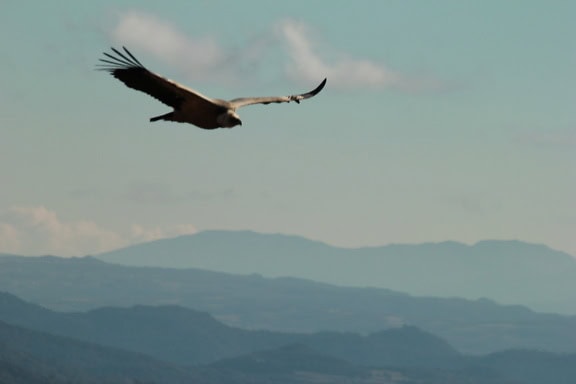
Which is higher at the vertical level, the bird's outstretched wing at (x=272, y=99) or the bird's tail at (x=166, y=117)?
the bird's outstretched wing at (x=272, y=99)

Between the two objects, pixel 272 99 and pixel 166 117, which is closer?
pixel 166 117

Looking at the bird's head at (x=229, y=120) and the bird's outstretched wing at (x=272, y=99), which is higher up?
the bird's outstretched wing at (x=272, y=99)

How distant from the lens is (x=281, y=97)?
124 ft

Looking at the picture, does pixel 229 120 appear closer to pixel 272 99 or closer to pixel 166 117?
pixel 166 117

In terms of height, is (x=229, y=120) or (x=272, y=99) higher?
(x=272, y=99)

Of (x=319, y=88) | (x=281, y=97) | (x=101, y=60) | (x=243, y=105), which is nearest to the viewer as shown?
(x=101, y=60)

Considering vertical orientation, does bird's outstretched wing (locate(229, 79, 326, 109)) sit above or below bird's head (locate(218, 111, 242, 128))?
above

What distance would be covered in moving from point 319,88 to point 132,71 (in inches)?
434

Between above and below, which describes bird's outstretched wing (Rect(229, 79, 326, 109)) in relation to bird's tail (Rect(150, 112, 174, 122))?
above

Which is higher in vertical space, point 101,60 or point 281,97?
point 281,97

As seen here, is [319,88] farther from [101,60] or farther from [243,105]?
[101,60]

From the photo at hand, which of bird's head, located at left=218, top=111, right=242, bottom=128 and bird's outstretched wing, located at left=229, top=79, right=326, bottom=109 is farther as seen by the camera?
bird's outstretched wing, located at left=229, top=79, right=326, bottom=109

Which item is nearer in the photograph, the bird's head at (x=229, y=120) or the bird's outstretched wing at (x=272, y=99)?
the bird's head at (x=229, y=120)

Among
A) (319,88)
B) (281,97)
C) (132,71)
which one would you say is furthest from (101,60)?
(319,88)
